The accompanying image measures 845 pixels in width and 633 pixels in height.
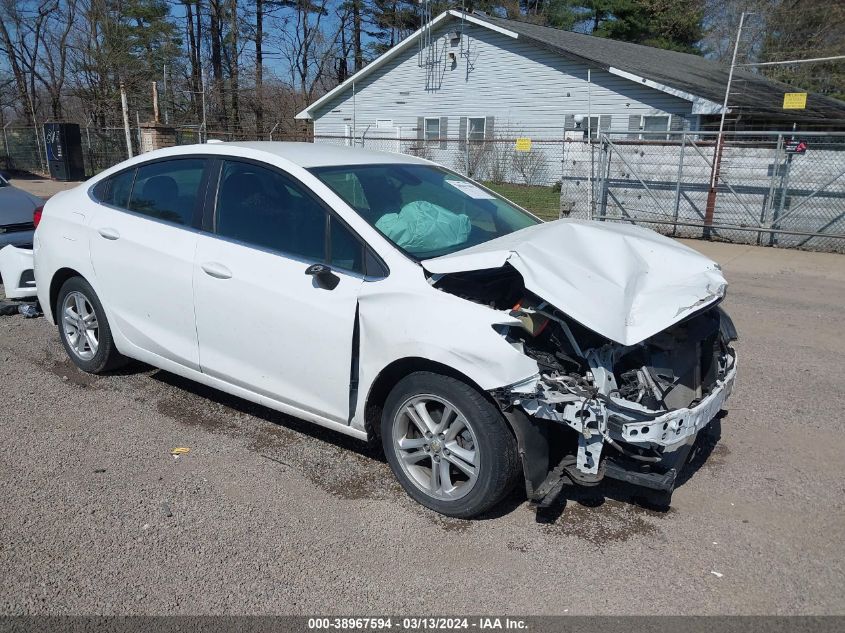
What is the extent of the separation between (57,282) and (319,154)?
2359 millimetres

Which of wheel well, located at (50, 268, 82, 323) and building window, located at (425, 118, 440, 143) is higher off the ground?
building window, located at (425, 118, 440, 143)

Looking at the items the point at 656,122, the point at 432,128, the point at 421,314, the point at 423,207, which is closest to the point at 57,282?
the point at 423,207

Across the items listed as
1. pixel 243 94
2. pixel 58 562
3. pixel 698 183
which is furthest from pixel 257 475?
pixel 243 94

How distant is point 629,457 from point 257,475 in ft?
6.48

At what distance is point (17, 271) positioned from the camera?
652 centimetres

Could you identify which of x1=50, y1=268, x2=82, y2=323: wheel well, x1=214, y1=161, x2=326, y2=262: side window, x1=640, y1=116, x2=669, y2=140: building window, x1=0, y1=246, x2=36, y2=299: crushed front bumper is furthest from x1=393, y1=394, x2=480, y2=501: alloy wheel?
x1=640, y1=116, x2=669, y2=140: building window

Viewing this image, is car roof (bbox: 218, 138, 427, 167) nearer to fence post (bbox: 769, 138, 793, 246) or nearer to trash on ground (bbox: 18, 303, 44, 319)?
trash on ground (bbox: 18, 303, 44, 319)

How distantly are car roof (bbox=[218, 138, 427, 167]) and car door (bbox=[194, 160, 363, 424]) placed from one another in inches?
6.3

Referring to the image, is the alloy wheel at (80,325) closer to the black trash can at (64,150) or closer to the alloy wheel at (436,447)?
the alloy wheel at (436,447)

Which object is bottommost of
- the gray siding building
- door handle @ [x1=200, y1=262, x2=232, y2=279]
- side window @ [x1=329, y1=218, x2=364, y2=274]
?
door handle @ [x1=200, y1=262, x2=232, y2=279]

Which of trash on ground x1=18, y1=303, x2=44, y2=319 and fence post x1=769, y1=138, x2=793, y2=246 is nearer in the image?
trash on ground x1=18, y1=303, x2=44, y2=319

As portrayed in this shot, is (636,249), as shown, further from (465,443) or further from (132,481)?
(132,481)

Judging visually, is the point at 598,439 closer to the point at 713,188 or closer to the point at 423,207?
the point at 423,207

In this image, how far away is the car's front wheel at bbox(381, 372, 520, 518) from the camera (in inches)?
124
